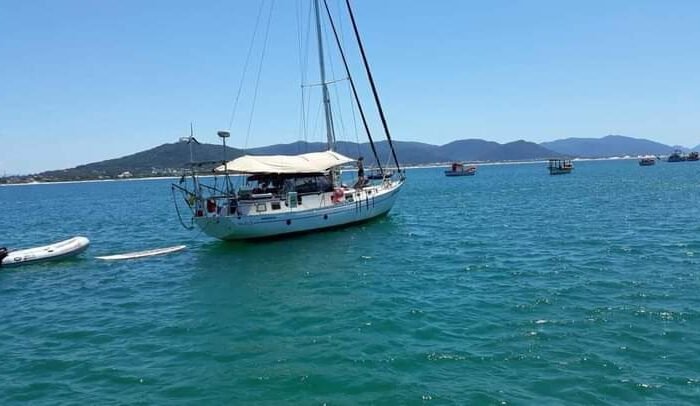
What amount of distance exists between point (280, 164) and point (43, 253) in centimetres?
1415

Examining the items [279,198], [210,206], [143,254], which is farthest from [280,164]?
[143,254]

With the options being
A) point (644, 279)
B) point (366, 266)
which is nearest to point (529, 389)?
point (644, 279)

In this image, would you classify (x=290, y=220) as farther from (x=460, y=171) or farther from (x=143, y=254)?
(x=460, y=171)

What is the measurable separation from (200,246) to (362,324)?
1920 centimetres

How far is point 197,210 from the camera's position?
29266 millimetres

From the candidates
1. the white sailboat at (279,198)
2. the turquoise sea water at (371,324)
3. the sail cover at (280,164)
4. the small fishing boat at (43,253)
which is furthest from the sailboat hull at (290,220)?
the small fishing boat at (43,253)

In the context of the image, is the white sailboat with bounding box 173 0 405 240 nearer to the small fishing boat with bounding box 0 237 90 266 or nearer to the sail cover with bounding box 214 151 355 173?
the sail cover with bounding box 214 151 355 173

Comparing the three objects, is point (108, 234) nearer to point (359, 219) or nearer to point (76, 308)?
point (359, 219)

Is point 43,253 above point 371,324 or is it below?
above

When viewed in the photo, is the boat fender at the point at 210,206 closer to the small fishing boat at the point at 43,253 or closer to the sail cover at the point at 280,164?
the sail cover at the point at 280,164

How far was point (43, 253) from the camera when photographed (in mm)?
26594

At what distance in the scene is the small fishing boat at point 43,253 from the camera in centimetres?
2580

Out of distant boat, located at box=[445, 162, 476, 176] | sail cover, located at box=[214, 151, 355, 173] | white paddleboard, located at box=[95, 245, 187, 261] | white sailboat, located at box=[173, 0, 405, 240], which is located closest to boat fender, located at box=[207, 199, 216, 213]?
white sailboat, located at box=[173, 0, 405, 240]

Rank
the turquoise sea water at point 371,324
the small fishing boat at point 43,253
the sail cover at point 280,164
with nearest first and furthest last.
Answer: the turquoise sea water at point 371,324, the small fishing boat at point 43,253, the sail cover at point 280,164
